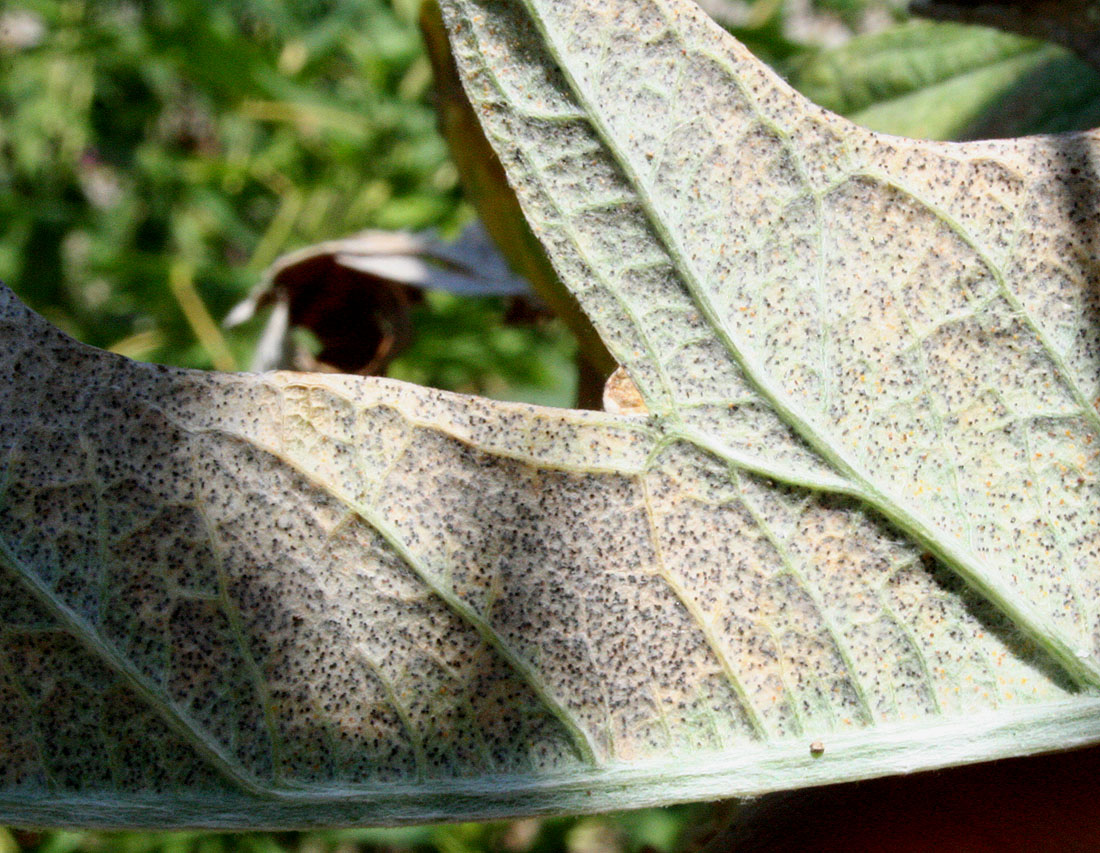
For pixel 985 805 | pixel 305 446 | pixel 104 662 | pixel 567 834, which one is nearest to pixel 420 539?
pixel 305 446

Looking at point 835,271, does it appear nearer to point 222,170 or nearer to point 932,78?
point 932,78

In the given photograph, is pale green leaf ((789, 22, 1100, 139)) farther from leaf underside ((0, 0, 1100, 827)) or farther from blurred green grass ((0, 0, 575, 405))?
blurred green grass ((0, 0, 575, 405))

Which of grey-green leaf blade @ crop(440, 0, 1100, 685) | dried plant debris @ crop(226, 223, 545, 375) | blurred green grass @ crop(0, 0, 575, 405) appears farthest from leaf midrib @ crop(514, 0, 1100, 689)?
blurred green grass @ crop(0, 0, 575, 405)

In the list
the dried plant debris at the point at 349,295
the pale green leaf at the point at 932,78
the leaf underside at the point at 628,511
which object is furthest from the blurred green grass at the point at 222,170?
the leaf underside at the point at 628,511

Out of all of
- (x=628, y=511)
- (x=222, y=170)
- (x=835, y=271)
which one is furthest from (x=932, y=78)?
(x=222, y=170)

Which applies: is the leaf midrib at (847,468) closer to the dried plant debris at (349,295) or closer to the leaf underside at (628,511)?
the leaf underside at (628,511)

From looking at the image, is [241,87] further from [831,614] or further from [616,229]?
[831,614]
